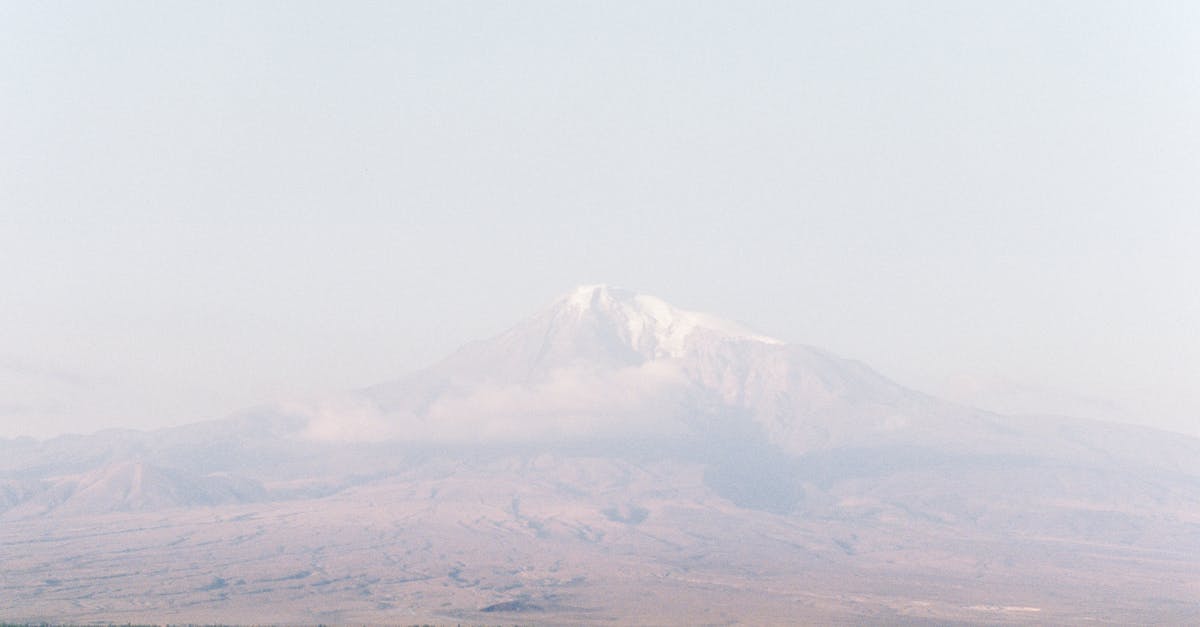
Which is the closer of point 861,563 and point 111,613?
point 111,613

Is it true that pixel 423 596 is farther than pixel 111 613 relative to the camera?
Yes

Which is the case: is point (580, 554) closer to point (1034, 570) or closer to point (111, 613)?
point (1034, 570)

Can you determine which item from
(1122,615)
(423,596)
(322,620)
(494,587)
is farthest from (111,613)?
(1122,615)

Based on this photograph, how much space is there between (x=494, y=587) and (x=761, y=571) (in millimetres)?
40252

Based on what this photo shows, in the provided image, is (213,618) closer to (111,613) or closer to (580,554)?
(111,613)

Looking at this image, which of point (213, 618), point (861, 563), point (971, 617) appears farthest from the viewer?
point (861, 563)

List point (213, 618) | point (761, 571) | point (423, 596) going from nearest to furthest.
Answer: point (213, 618)
point (423, 596)
point (761, 571)

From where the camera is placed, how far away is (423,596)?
488 ft

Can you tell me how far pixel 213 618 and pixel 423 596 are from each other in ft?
88.8

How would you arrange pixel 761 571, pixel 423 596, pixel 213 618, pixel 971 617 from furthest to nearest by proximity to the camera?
pixel 761 571 → pixel 423 596 → pixel 971 617 → pixel 213 618

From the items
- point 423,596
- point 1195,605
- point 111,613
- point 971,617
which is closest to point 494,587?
point 423,596

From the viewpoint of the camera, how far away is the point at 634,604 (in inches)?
5699

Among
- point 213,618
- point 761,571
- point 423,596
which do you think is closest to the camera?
point 213,618

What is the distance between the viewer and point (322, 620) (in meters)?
128
